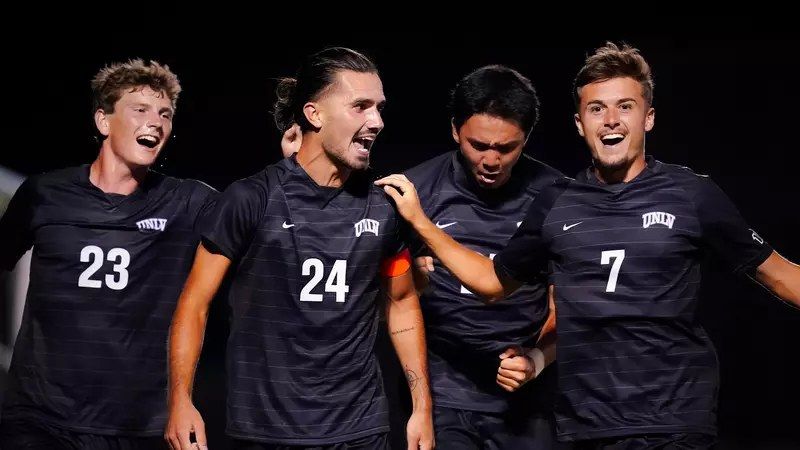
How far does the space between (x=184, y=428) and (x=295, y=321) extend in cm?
42

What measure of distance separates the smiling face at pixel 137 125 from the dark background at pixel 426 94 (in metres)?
3.12

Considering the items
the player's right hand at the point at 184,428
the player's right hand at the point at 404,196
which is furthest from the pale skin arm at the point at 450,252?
the player's right hand at the point at 184,428

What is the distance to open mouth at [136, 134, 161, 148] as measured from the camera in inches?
175

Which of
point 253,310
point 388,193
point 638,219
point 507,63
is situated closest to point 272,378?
point 253,310

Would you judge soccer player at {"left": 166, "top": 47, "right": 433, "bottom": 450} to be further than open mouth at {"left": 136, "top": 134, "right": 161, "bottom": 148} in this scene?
No

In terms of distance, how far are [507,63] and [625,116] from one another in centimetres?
403

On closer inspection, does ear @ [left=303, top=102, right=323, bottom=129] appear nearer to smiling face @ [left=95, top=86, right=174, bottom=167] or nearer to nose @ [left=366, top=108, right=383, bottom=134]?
nose @ [left=366, top=108, right=383, bottom=134]

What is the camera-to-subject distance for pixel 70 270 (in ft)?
13.8

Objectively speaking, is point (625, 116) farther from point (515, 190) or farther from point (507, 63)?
point (507, 63)

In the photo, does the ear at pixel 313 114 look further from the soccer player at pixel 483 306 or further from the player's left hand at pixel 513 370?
the player's left hand at pixel 513 370

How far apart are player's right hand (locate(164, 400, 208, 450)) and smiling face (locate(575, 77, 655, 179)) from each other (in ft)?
4.47

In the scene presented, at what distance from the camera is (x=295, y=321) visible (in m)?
3.84

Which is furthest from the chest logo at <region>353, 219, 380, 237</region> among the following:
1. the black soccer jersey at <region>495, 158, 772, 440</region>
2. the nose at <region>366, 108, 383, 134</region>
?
the black soccer jersey at <region>495, 158, 772, 440</region>

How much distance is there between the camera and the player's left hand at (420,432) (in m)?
3.95
